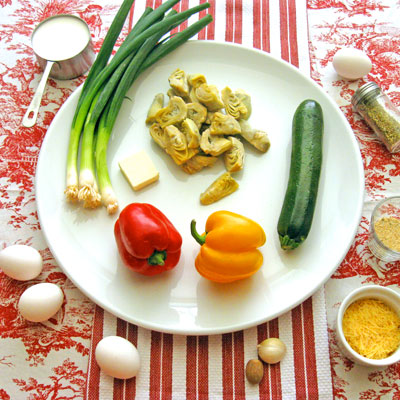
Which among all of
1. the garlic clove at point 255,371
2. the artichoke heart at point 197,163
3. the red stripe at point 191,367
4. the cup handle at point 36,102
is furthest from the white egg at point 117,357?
the cup handle at point 36,102

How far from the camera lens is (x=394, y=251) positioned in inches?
77.5

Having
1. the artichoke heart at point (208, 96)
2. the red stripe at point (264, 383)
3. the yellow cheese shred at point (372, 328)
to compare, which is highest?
the artichoke heart at point (208, 96)

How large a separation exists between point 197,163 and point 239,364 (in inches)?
34.4

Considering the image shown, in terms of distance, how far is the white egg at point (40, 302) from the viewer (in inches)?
74.5

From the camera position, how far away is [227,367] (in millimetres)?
1917

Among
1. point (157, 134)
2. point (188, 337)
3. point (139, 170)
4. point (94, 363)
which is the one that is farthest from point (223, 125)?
point (94, 363)

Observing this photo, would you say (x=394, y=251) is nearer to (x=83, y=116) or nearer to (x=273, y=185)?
(x=273, y=185)

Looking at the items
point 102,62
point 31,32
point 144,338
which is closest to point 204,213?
point 144,338

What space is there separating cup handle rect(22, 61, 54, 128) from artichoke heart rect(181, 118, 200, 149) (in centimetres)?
73

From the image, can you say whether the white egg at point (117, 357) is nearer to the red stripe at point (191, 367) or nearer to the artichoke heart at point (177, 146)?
the red stripe at point (191, 367)

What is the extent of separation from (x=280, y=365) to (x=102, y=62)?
1581 millimetres

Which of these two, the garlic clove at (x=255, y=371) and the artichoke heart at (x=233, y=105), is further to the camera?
the artichoke heart at (x=233, y=105)

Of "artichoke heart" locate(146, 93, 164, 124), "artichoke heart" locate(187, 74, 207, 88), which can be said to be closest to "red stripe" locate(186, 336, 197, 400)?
"artichoke heart" locate(146, 93, 164, 124)

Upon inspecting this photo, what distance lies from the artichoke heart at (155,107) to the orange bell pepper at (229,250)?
0.65 m
